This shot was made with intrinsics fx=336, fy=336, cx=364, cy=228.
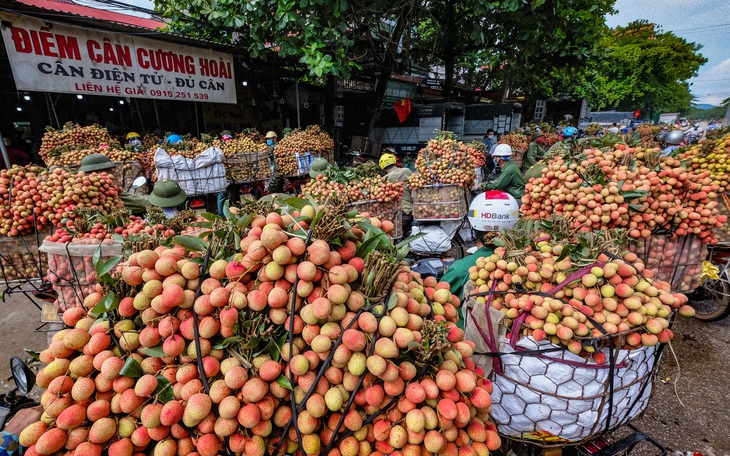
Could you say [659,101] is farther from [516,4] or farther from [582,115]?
[516,4]

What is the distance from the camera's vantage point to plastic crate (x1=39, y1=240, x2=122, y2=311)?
2.27m

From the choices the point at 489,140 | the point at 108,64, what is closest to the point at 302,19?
the point at 108,64

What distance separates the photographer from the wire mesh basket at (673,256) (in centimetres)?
262

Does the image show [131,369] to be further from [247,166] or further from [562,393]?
[247,166]

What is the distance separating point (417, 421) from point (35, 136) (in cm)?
1285

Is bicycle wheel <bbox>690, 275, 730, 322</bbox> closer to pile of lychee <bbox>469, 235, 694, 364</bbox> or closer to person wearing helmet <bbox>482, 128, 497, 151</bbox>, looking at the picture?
pile of lychee <bbox>469, 235, 694, 364</bbox>

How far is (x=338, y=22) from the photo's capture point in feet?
25.3

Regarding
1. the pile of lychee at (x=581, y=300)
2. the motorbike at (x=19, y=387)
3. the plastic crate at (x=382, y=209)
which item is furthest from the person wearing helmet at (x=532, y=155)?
the motorbike at (x=19, y=387)

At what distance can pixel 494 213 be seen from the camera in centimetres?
392

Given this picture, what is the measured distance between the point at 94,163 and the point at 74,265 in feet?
12.9

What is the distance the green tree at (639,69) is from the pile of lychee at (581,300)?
26927mm

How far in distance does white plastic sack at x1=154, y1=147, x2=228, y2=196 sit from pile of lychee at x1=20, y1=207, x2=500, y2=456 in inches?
220

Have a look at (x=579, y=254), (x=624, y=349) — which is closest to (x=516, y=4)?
(x=579, y=254)

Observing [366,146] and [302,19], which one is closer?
[302,19]
